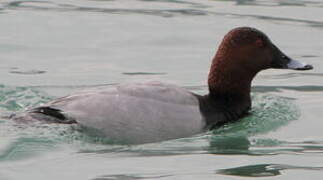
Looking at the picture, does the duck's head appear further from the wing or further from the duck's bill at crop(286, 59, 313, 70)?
the wing

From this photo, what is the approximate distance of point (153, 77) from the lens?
1066 cm

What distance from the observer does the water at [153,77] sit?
7551 millimetres

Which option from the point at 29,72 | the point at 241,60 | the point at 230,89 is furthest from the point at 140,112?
the point at 29,72

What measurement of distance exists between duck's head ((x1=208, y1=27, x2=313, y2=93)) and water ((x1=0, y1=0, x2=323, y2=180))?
0.36 metres

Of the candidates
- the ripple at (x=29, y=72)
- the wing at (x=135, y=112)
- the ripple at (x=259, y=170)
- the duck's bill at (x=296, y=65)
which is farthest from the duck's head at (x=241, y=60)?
the ripple at (x=29, y=72)

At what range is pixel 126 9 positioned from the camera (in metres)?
13.4

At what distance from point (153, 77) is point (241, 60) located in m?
1.75

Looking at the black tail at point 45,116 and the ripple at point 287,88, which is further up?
the black tail at point 45,116

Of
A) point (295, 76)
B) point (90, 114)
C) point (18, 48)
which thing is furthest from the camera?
point (18, 48)

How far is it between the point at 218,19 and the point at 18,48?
8.07ft

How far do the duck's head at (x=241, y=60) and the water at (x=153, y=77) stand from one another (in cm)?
36

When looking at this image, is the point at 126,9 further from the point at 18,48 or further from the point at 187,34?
the point at 18,48

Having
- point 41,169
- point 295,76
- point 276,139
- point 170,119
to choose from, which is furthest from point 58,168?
point 295,76

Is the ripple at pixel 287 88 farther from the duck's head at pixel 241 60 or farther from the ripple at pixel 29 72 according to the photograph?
the ripple at pixel 29 72
